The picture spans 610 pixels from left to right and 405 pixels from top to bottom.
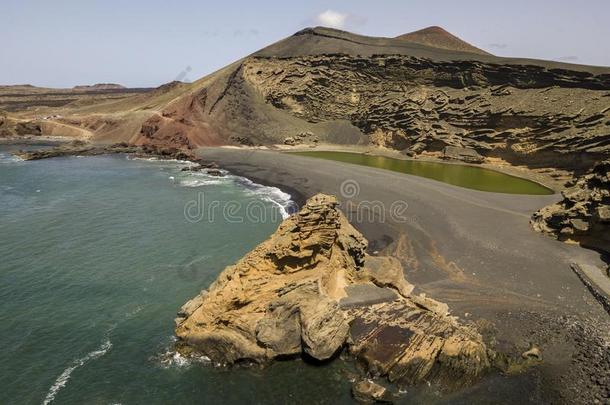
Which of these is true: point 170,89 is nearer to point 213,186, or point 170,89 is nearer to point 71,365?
point 213,186

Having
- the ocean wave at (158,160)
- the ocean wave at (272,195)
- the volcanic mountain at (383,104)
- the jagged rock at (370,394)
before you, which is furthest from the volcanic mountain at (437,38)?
the jagged rock at (370,394)

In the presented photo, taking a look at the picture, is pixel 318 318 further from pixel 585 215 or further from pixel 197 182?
pixel 197 182

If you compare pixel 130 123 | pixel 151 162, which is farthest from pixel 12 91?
pixel 151 162

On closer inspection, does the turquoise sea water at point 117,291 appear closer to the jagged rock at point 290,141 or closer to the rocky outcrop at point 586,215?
the rocky outcrop at point 586,215

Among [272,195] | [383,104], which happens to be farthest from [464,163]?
[272,195]

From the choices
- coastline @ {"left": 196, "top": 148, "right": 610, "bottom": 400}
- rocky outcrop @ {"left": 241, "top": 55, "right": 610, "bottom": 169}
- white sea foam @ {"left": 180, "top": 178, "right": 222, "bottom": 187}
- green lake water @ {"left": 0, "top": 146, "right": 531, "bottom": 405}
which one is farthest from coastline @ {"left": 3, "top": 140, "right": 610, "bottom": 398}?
rocky outcrop @ {"left": 241, "top": 55, "right": 610, "bottom": 169}

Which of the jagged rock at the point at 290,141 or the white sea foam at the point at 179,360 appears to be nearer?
the white sea foam at the point at 179,360

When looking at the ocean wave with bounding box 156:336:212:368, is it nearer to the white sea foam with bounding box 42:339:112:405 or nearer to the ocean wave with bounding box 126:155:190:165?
the white sea foam with bounding box 42:339:112:405
